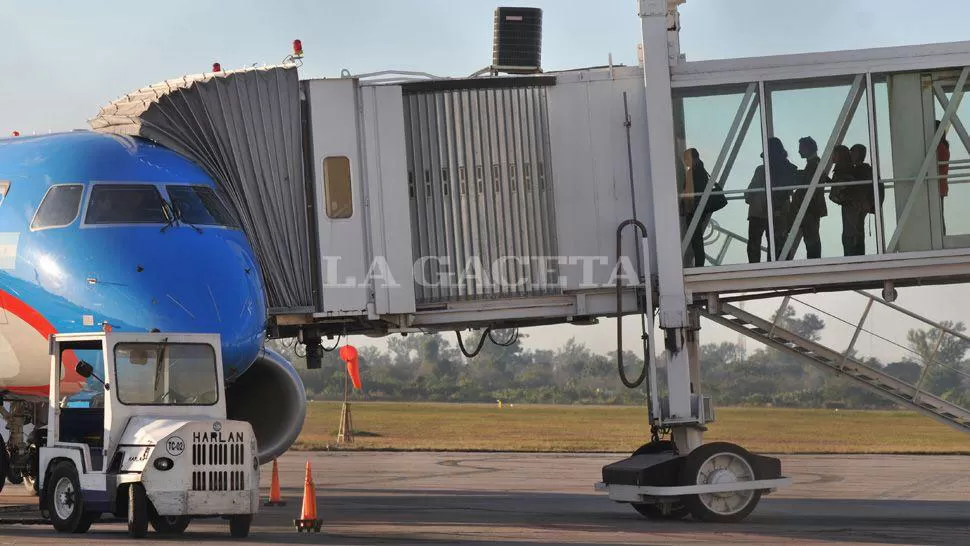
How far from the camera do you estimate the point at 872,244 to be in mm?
19844

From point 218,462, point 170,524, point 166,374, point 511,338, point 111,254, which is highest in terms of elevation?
point 111,254

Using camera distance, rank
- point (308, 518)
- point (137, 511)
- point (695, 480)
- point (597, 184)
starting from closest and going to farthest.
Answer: point (137, 511), point (308, 518), point (695, 480), point (597, 184)

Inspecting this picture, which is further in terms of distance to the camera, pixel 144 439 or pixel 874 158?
pixel 874 158

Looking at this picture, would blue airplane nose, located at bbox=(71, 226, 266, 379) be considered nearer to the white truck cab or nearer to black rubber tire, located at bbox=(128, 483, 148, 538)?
the white truck cab

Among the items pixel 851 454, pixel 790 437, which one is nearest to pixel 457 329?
pixel 851 454

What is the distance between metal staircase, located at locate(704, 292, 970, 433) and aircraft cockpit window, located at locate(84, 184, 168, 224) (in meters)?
7.95

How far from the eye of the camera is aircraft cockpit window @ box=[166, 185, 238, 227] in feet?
57.5

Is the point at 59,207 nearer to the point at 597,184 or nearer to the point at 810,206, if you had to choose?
the point at 597,184

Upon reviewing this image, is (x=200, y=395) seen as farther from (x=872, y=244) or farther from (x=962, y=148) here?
(x=962, y=148)

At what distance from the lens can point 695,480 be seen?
63.1 ft

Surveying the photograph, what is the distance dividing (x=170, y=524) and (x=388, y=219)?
5852 millimetres

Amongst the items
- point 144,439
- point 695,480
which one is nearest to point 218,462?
point 144,439

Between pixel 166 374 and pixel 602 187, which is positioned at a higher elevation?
pixel 602 187

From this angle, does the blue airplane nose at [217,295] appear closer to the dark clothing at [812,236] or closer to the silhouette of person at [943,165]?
the dark clothing at [812,236]
